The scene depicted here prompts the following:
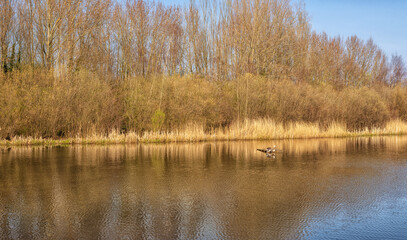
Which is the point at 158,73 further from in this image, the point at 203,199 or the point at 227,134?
the point at 203,199

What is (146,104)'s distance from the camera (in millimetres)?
22547

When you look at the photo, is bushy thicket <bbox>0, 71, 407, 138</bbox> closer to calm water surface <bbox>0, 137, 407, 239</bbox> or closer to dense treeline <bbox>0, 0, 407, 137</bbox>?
dense treeline <bbox>0, 0, 407, 137</bbox>

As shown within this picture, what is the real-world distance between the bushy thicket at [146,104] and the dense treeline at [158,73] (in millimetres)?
67

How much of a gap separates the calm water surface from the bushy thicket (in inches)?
290

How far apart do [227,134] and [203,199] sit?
1509 cm

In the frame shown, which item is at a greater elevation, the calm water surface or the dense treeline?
the dense treeline

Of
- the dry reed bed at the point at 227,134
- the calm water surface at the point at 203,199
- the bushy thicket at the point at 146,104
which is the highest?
the bushy thicket at the point at 146,104

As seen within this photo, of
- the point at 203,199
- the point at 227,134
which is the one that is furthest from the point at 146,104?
the point at 203,199

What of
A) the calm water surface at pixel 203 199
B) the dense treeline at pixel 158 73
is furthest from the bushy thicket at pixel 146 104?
the calm water surface at pixel 203 199

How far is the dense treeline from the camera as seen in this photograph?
2086cm

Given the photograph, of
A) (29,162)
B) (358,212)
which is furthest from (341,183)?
(29,162)

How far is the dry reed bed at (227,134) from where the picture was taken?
19781 millimetres

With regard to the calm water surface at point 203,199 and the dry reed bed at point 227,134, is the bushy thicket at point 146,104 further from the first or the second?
the calm water surface at point 203,199

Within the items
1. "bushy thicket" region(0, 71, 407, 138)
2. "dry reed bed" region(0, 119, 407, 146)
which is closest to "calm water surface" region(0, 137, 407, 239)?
"dry reed bed" region(0, 119, 407, 146)
